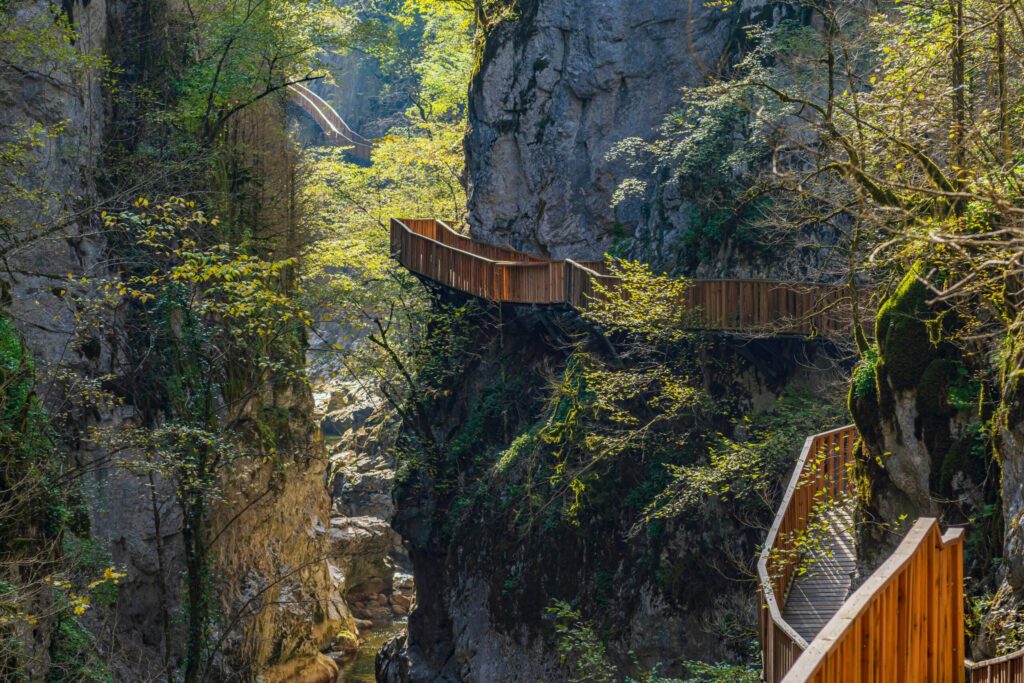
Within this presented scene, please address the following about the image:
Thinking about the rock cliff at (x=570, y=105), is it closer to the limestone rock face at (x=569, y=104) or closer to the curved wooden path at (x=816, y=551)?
the limestone rock face at (x=569, y=104)

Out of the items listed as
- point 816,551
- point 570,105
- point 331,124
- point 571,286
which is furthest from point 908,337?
point 331,124

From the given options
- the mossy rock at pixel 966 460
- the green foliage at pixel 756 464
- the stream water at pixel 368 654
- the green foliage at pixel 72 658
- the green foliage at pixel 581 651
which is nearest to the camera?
the mossy rock at pixel 966 460

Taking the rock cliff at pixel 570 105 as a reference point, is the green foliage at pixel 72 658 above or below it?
below

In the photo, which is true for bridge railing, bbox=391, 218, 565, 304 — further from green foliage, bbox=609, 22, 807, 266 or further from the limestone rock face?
green foliage, bbox=609, 22, 807, 266

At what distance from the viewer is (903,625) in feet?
16.1

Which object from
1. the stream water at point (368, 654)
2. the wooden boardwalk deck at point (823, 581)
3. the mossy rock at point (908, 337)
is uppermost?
the mossy rock at point (908, 337)

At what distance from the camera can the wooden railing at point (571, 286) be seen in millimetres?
17453

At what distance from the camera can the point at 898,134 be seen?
37.3ft

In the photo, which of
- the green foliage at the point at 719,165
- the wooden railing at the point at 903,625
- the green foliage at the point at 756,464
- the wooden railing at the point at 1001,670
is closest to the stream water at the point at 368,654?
the green foliage at the point at 756,464

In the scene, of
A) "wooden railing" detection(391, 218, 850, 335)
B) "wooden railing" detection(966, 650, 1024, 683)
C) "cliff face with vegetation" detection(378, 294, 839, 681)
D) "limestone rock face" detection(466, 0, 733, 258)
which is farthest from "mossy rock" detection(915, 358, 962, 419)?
"limestone rock face" detection(466, 0, 733, 258)

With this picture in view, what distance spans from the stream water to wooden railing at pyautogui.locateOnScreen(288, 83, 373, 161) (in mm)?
34478

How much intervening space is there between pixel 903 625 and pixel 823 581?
7910 millimetres

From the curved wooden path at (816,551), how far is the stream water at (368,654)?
10454mm

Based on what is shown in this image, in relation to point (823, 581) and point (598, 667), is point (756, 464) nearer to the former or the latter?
point (598, 667)
